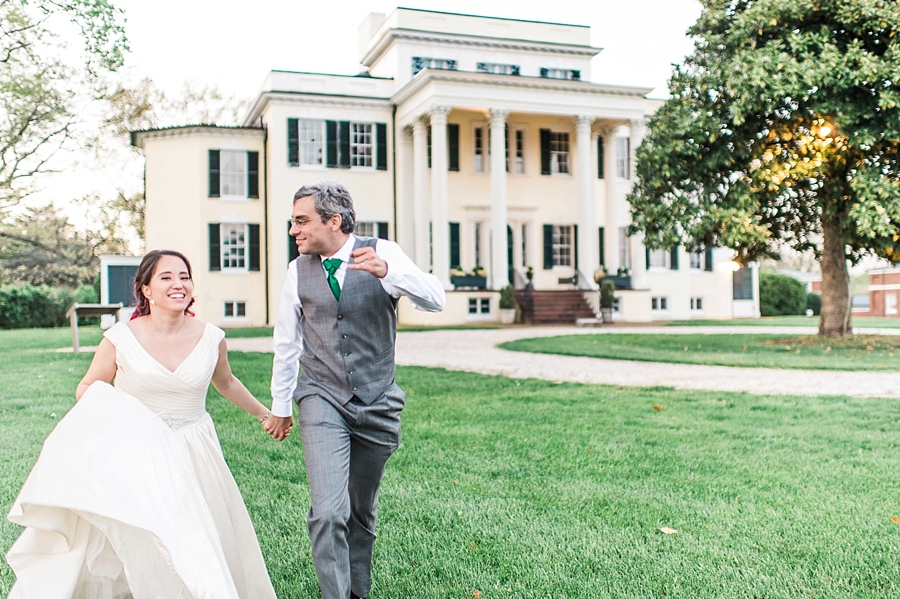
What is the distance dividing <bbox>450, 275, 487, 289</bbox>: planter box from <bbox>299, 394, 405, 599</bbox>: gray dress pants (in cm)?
2293

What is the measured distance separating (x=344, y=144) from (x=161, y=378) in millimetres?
25155

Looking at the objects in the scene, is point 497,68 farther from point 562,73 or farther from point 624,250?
point 624,250

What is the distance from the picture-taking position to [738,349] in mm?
15156

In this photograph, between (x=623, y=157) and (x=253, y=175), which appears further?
(x=623, y=157)

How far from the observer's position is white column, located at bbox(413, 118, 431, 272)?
88.7 ft

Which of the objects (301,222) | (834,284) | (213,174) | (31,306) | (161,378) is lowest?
(161,378)

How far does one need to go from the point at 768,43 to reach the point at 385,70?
58.1 ft

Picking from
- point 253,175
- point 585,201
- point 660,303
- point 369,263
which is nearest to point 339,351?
point 369,263

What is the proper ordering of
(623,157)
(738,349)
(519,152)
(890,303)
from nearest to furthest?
(738,349), (519,152), (623,157), (890,303)

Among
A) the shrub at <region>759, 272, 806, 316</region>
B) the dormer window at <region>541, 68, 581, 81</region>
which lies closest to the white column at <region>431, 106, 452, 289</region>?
the dormer window at <region>541, 68, 581, 81</region>

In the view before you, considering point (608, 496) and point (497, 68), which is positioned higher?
point (497, 68)

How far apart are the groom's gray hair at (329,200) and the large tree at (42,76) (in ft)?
42.4

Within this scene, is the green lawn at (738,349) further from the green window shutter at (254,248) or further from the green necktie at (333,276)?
the green window shutter at (254,248)

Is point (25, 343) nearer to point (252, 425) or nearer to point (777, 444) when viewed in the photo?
point (252, 425)
